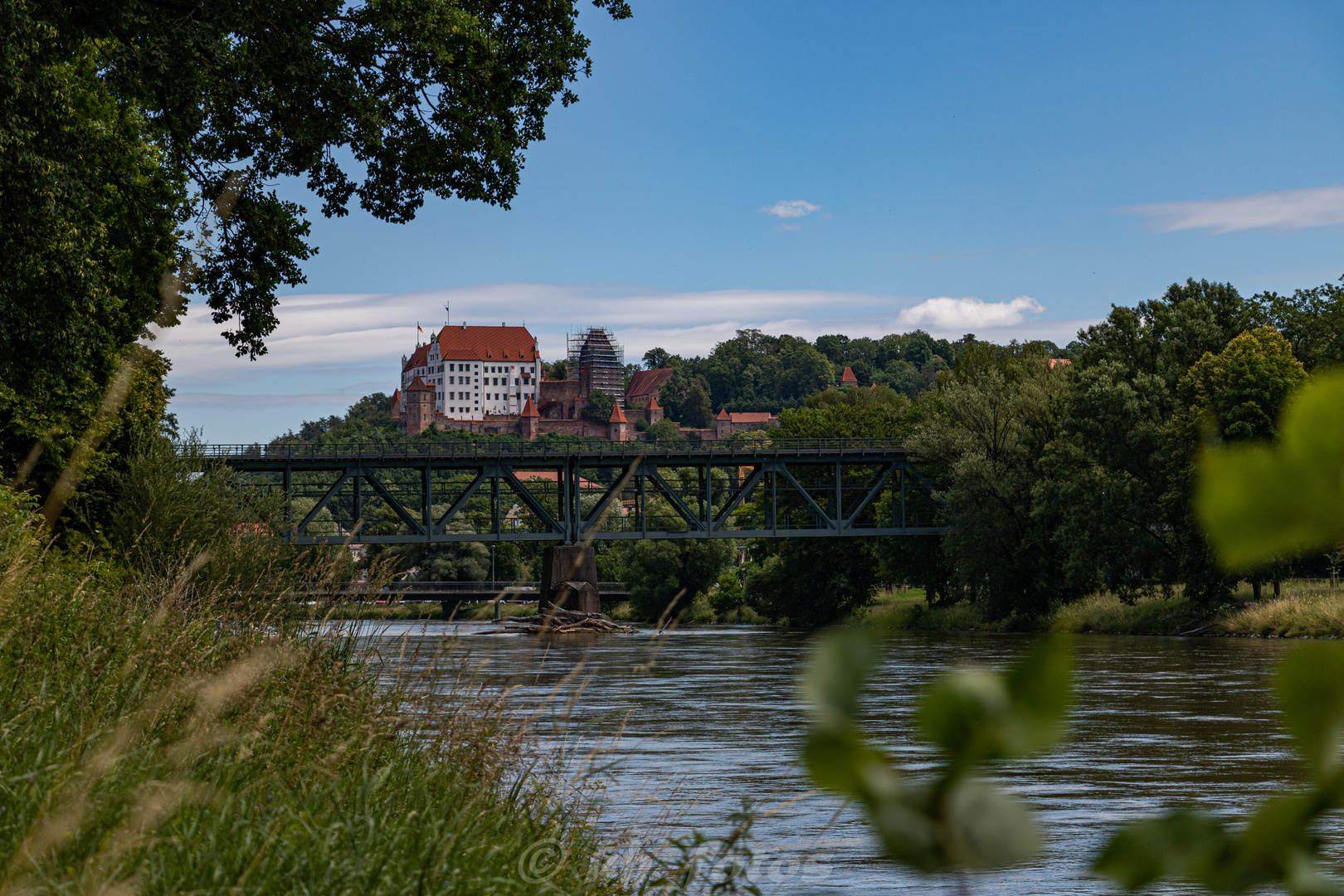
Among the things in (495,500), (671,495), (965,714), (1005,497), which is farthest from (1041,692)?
(495,500)

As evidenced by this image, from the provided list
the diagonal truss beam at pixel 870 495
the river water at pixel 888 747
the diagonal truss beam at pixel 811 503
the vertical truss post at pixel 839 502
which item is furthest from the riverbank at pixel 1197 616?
the vertical truss post at pixel 839 502

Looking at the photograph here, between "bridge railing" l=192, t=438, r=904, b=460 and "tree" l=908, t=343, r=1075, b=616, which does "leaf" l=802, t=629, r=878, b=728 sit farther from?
"bridge railing" l=192, t=438, r=904, b=460

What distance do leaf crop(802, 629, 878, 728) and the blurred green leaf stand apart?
0.13 meters

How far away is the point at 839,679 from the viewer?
48 cm

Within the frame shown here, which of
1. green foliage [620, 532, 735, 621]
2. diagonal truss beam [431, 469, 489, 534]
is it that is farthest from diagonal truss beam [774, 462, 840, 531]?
diagonal truss beam [431, 469, 489, 534]

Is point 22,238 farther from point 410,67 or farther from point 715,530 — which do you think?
point 715,530

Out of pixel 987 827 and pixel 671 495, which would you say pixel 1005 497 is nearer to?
pixel 671 495

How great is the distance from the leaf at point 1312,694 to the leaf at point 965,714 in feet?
0.29

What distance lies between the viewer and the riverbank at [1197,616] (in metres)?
33.3

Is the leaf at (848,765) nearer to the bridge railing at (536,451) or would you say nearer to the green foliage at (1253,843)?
the green foliage at (1253,843)

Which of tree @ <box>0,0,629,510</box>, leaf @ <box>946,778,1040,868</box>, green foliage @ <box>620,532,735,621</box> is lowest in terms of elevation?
green foliage @ <box>620,532,735,621</box>

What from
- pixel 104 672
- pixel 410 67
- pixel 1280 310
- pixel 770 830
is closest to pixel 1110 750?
pixel 770 830

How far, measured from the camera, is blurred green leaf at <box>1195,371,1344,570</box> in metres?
0.40

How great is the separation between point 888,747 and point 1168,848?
239mm
